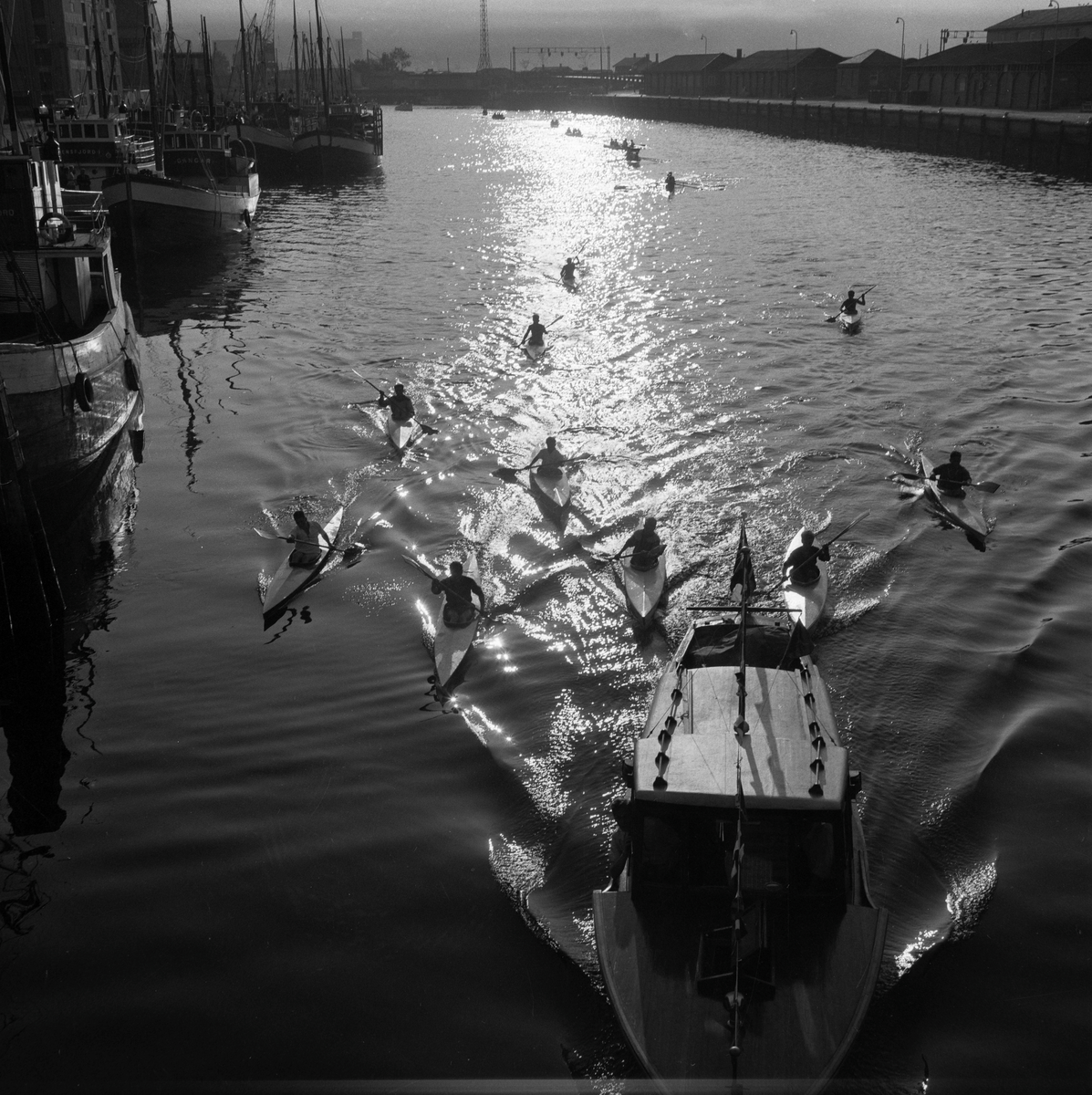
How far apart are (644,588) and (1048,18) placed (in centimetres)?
12300

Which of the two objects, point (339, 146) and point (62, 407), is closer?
point (62, 407)

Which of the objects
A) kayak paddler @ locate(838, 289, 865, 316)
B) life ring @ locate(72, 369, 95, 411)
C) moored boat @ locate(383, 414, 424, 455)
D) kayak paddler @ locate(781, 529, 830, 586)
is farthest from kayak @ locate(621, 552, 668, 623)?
kayak paddler @ locate(838, 289, 865, 316)

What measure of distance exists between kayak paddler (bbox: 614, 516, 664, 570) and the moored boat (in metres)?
11.0

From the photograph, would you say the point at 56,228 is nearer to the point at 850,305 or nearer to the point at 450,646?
the point at 450,646

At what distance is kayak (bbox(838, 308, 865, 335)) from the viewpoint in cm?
4628

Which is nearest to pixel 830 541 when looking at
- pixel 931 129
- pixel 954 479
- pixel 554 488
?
pixel 954 479

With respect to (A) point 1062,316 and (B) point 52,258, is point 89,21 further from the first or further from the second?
(A) point 1062,316

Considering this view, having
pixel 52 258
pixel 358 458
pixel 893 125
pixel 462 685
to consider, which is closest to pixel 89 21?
pixel 893 125

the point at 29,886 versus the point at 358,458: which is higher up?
the point at 358,458

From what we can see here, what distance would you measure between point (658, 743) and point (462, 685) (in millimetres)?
7820

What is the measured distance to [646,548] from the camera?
23703 millimetres

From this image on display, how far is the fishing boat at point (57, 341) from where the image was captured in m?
27.8

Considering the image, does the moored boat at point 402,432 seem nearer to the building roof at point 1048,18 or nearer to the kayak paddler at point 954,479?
the kayak paddler at point 954,479

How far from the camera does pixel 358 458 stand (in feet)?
105
